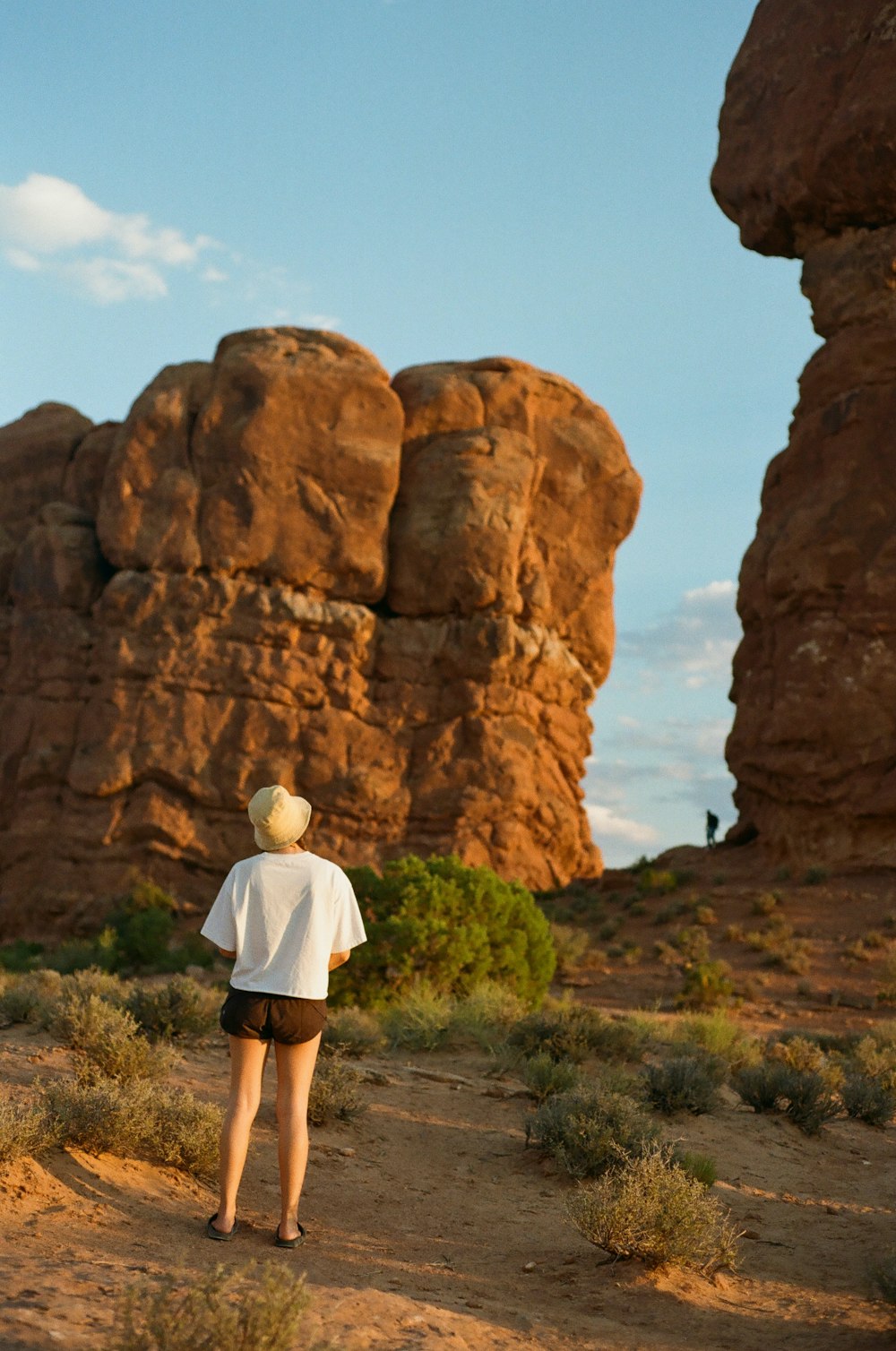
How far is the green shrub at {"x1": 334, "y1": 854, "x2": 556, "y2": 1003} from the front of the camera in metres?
16.2

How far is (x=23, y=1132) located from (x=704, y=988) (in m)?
15.2

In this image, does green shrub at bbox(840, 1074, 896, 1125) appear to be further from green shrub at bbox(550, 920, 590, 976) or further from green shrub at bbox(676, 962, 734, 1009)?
green shrub at bbox(550, 920, 590, 976)

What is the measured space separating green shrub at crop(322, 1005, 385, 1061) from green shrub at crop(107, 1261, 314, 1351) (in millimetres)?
6780

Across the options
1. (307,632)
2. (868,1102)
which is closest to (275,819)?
(868,1102)

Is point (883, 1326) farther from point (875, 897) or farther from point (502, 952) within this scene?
point (875, 897)

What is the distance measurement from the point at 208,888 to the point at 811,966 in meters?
14.5

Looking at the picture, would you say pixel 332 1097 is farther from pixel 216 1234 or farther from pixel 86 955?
pixel 86 955

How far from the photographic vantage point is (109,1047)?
8.38 meters

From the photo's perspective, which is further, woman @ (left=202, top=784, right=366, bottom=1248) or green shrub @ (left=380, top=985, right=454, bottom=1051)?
green shrub @ (left=380, top=985, right=454, bottom=1051)

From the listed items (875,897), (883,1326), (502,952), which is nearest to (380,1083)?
(883,1326)

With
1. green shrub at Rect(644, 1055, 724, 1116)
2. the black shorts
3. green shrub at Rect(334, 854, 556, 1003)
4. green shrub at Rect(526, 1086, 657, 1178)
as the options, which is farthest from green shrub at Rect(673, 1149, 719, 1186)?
green shrub at Rect(334, 854, 556, 1003)

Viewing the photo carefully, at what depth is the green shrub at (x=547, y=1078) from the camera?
10.1m

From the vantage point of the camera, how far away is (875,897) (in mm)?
24422

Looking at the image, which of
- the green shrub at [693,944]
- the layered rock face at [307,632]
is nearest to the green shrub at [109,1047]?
the green shrub at [693,944]
